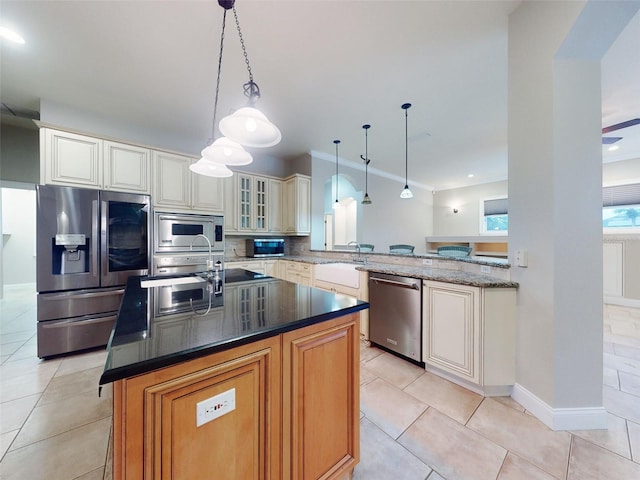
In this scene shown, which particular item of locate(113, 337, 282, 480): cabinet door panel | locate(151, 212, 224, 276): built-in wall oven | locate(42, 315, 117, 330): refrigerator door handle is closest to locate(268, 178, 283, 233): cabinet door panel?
locate(151, 212, 224, 276): built-in wall oven

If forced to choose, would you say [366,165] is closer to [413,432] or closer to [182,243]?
[182,243]

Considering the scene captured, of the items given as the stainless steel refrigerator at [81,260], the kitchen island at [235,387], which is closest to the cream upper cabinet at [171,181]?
the stainless steel refrigerator at [81,260]

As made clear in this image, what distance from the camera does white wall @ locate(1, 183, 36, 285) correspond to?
5.14m

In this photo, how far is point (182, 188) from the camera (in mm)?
3322

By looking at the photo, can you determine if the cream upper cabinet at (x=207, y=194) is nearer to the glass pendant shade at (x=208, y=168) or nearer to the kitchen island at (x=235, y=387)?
the glass pendant shade at (x=208, y=168)

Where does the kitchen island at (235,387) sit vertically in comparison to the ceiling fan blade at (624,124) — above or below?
below

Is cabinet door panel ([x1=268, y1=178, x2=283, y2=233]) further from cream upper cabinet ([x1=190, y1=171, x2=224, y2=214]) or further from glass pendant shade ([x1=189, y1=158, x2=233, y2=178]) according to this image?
glass pendant shade ([x1=189, y1=158, x2=233, y2=178])

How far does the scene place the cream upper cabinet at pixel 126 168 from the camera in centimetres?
280

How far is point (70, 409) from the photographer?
1.70m

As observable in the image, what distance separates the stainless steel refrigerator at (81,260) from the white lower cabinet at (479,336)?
132 inches

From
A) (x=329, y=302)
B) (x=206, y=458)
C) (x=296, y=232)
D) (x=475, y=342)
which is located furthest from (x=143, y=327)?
(x=296, y=232)

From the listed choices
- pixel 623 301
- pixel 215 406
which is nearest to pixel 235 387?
pixel 215 406

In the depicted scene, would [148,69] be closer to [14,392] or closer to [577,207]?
[14,392]

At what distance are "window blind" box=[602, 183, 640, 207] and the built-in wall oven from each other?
661 centimetres
